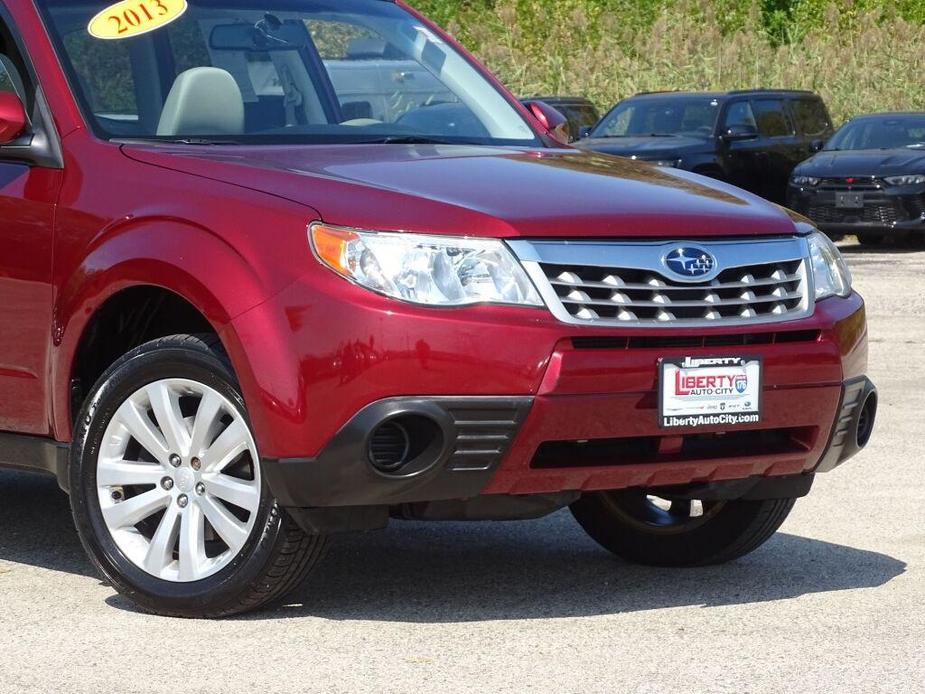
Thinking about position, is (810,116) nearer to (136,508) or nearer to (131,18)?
(131,18)

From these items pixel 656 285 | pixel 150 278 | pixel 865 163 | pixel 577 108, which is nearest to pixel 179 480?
pixel 150 278

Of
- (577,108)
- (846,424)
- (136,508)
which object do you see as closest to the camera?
(136,508)

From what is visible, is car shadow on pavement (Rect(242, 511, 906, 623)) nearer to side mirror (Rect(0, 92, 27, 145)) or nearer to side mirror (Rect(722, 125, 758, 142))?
side mirror (Rect(0, 92, 27, 145))

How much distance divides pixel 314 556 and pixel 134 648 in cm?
51

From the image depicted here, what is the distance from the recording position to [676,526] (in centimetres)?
607

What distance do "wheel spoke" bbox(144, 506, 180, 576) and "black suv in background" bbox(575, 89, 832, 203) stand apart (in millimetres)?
16943

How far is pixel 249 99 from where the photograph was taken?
588cm

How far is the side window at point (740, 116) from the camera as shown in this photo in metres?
23.2

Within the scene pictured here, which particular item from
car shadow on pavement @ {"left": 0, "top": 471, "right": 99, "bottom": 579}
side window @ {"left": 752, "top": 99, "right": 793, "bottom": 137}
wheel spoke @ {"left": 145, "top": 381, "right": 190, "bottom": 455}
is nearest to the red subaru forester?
wheel spoke @ {"left": 145, "top": 381, "right": 190, "bottom": 455}

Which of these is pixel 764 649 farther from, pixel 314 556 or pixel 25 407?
pixel 25 407

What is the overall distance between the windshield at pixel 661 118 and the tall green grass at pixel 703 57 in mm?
7859

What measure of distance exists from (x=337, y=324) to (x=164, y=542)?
87cm

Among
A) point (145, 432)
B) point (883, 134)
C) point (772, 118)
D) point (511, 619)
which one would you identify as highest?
point (145, 432)

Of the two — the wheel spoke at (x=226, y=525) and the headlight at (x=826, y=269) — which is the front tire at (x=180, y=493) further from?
the headlight at (x=826, y=269)
